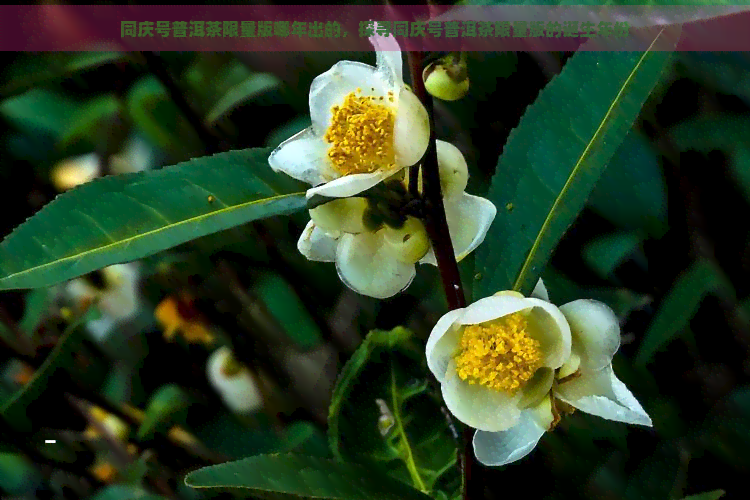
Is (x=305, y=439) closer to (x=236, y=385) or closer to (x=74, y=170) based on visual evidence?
(x=236, y=385)

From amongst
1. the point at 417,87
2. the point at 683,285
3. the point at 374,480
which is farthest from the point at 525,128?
the point at 683,285

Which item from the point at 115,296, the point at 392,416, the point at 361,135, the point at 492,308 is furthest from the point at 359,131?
the point at 115,296

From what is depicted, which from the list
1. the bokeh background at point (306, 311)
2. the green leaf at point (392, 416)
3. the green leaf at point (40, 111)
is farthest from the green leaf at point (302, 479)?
the green leaf at point (40, 111)

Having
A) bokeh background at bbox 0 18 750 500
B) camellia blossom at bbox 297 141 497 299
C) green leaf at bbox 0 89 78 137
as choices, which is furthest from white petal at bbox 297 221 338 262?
green leaf at bbox 0 89 78 137

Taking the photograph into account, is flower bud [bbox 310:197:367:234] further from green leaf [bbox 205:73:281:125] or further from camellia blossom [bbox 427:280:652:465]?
green leaf [bbox 205:73:281:125]

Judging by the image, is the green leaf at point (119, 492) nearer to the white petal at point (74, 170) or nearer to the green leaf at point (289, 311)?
the green leaf at point (289, 311)

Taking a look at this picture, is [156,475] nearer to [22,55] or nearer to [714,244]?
Answer: [22,55]
